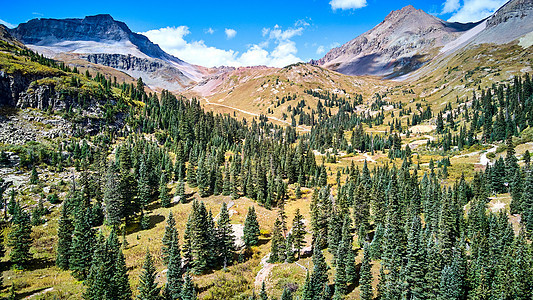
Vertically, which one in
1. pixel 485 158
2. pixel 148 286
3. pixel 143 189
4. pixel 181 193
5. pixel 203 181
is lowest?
pixel 148 286

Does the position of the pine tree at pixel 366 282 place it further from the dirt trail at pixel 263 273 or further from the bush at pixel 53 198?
the bush at pixel 53 198

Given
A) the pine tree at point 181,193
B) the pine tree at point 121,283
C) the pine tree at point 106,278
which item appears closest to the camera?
the pine tree at point 106,278

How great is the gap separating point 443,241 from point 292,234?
41725mm

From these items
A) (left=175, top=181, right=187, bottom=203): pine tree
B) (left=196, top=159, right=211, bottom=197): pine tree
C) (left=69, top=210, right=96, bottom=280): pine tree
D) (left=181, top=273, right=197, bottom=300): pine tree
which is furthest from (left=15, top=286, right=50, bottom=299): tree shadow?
(left=196, top=159, right=211, bottom=197): pine tree

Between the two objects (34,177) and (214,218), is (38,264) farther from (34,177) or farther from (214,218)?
(34,177)

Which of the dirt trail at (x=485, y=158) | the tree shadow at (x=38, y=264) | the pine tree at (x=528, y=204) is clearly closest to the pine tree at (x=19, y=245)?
the tree shadow at (x=38, y=264)

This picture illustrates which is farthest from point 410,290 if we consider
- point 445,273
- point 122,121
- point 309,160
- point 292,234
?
point 122,121

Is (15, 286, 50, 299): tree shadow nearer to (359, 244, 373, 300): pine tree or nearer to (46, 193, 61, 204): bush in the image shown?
(46, 193, 61, 204): bush

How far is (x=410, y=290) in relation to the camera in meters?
61.0

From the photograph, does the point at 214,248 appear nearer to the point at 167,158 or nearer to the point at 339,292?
the point at 339,292

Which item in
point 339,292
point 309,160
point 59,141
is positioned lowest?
point 339,292

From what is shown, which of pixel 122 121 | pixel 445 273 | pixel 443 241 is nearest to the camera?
pixel 445 273

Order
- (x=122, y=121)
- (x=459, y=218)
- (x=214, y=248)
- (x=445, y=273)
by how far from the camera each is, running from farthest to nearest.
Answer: (x=122, y=121) → (x=459, y=218) → (x=214, y=248) → (x=445, y=273)

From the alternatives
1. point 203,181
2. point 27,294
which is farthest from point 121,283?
point 203,181
